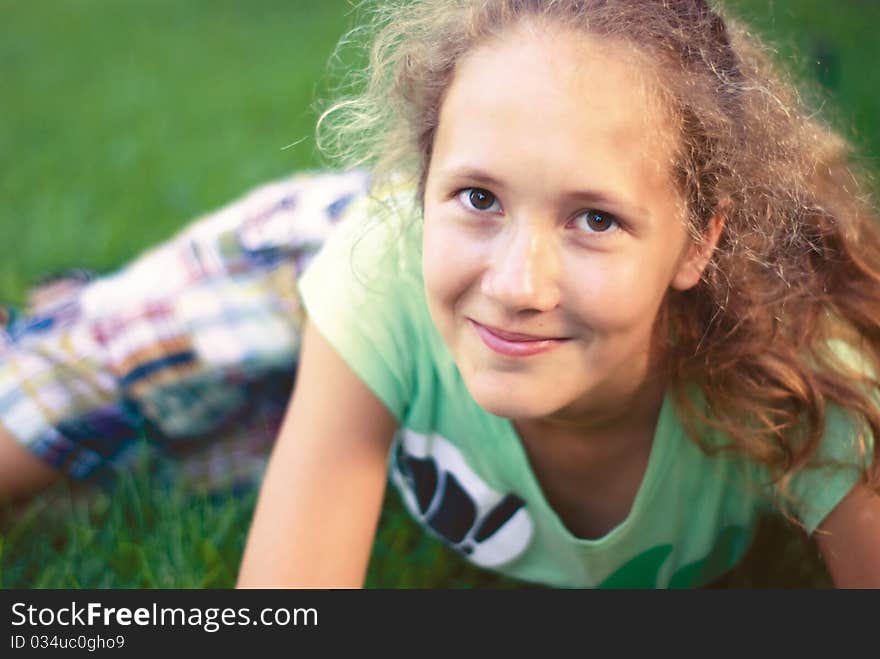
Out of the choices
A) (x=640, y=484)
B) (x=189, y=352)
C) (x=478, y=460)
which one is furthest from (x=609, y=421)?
(x=189, y=352)

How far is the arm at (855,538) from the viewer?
1766 millimetres

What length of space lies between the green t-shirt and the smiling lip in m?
0.32

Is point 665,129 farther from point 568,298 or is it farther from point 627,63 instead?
point 568,298

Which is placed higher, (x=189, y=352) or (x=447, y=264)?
(x=447, y=264)

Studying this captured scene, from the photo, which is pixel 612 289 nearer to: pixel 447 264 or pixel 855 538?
pixel 447 264

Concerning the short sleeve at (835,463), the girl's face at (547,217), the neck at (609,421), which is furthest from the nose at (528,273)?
the short sleeve at (835,463)

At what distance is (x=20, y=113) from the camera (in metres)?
4.91

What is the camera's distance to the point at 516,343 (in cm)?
159

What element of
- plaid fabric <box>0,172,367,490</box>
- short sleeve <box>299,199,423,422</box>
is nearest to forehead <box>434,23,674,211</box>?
short sleeve <box>299,199,423,422</box>

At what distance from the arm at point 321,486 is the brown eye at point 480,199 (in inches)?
19.0

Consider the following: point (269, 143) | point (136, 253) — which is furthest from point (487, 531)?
point (269, 143)

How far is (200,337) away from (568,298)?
1107mm

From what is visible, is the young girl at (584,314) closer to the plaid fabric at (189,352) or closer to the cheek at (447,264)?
the cheek at (447,264)

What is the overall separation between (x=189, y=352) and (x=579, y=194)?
119cm
